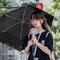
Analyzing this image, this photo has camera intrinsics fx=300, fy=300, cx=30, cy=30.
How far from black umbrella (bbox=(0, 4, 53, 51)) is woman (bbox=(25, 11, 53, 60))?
1.34 feet

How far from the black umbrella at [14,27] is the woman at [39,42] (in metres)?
0.41

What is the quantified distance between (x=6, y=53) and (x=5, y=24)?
1177cm

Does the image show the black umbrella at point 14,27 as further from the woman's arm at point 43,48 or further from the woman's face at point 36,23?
the woman's arm at point 43,48

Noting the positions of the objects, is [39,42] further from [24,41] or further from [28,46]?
[24,41]

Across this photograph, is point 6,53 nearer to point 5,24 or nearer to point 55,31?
point 55,31

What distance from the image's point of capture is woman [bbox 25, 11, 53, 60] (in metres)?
3.83

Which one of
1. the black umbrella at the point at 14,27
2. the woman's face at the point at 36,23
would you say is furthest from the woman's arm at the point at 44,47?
the black umbrella at the point at 14,27

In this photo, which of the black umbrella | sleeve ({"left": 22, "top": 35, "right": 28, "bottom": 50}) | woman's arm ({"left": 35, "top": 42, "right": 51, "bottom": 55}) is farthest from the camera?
the black umbrella

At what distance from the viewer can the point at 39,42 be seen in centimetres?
385

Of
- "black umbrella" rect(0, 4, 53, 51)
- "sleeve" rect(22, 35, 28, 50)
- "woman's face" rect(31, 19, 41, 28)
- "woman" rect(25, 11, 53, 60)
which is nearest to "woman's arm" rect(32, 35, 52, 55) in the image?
"woman" rect(25, 11, 53, 60)

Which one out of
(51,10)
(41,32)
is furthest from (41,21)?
(51,10)

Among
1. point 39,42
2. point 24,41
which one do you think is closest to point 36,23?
point 39,42

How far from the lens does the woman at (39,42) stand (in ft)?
Result: 12.6

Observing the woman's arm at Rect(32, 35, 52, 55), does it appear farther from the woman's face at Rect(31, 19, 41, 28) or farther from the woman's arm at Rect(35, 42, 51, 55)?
the woman's face at Rect(31, 19, 41, 28)
